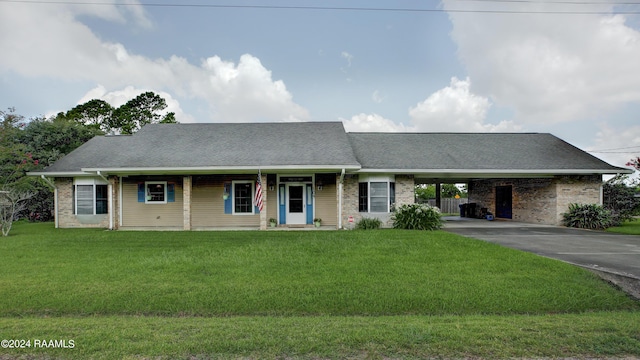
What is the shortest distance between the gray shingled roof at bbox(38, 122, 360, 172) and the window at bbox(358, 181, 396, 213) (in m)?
1.78

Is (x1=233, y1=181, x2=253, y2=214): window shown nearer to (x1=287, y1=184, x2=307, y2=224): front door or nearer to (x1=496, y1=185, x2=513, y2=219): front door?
(x1=287, y1=184, x2=307, y2=224): front door

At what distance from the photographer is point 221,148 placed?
15.7m

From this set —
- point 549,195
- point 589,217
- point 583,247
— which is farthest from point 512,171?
point 583,247

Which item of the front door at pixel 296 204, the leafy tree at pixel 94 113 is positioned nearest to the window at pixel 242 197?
the front door at pixel 296 204

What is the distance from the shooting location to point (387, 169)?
14.8 meters

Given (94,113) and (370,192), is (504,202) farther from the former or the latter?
(94,113)

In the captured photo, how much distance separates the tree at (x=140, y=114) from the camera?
36.7 metres

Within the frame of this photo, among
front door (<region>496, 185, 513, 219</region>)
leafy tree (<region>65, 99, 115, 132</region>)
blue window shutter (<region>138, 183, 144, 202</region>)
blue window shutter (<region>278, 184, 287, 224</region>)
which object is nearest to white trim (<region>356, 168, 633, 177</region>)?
blue window shutter (<region>278, 184, 287, 224</region>)

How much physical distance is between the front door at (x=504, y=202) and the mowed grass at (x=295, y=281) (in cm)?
1197

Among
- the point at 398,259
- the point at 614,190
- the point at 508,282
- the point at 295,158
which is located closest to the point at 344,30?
the point at 295,158

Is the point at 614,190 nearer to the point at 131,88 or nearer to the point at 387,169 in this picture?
the point at 387,169

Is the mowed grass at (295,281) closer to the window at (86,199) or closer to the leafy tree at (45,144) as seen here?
the window at (86,199)

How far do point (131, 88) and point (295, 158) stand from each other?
31.0 metres

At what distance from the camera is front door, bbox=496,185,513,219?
19938 mm
